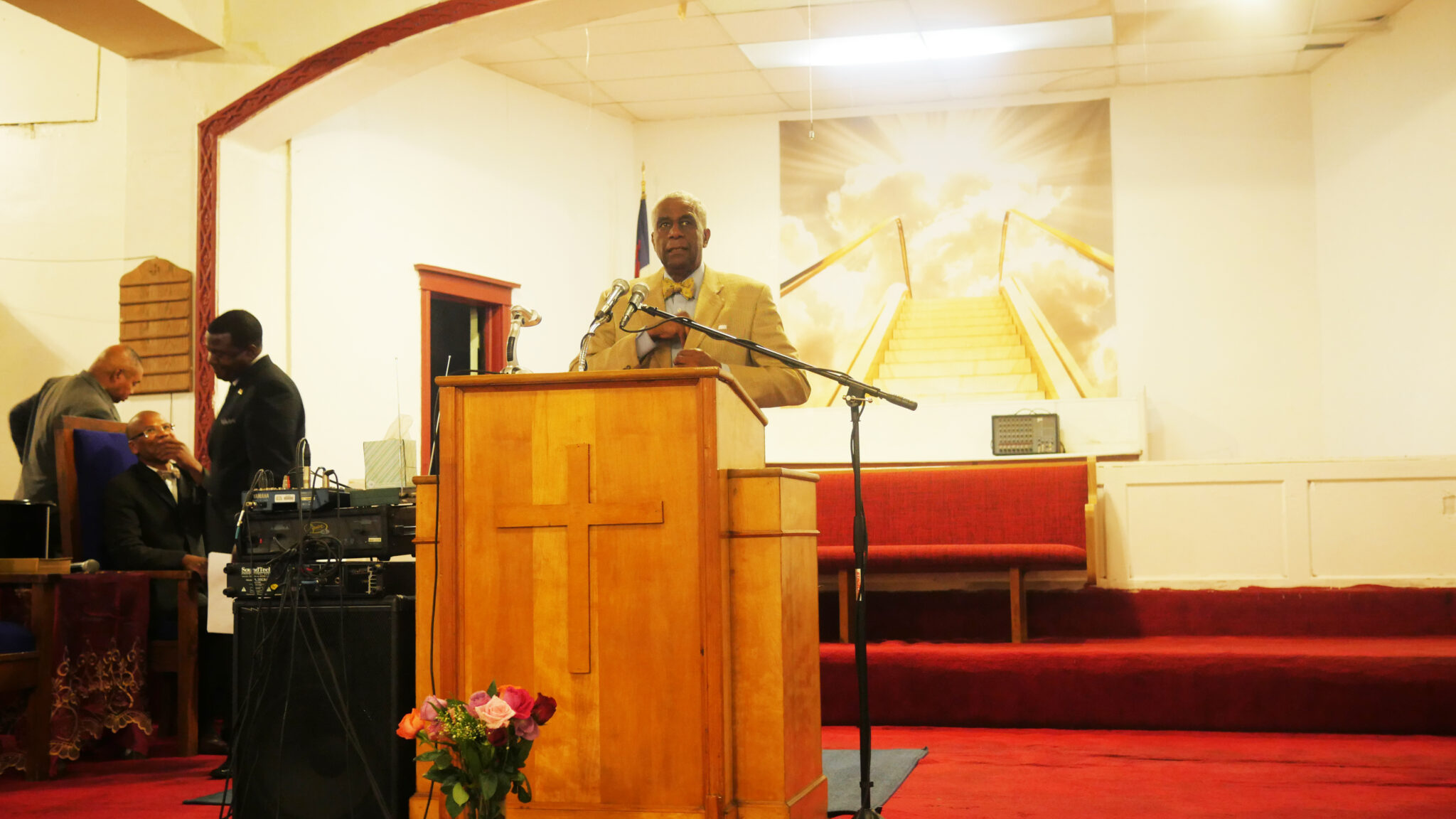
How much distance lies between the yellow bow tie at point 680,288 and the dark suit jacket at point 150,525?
7.14 feet

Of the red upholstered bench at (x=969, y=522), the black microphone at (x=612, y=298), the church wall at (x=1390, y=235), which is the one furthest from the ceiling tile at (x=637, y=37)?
the black microphone at (x=612, y=298)

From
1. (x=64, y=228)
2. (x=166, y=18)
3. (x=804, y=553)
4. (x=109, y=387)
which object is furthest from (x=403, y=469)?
(x=64, y=228)

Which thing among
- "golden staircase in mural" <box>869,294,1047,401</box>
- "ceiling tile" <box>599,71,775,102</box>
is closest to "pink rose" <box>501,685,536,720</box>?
"golden staircase in mural" <box>869,294,1047,401</box>

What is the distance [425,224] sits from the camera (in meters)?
7.67

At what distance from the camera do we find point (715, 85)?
9125 millimetres

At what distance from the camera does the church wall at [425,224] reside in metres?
6.70

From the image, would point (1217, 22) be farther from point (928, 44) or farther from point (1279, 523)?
point (1279, 523)

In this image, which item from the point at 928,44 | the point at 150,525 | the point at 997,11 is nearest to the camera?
the point at 150,525

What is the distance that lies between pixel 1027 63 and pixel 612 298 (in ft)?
22.8

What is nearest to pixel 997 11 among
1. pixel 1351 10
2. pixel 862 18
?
pixel 862 18

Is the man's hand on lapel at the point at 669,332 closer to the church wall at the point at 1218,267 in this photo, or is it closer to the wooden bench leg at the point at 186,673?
the wooden bench leg at the point at 186,673

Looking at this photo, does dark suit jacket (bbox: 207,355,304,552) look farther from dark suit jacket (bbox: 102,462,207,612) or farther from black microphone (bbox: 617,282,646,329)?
black microphone (bbox: 617,282,646,329)

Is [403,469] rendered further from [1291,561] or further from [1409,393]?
[1409,393]

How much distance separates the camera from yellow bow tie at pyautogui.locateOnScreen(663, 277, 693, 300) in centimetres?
354
